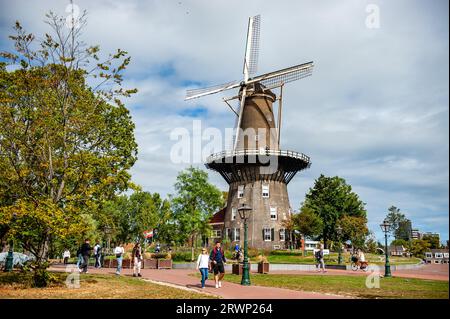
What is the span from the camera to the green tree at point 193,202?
128 ft

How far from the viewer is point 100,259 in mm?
28609

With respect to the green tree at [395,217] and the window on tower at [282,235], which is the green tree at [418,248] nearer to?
Answer: the green tree at [395,217]

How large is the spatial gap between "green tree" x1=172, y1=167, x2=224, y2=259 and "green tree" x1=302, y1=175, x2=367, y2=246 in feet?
52.7

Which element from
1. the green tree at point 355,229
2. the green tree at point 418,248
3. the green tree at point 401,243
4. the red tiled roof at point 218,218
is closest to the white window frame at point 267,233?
the green tree at point 355,229

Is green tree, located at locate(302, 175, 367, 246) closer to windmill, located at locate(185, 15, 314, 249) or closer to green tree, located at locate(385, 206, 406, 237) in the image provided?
windmill, located at locate(185, 15, 314, 249)

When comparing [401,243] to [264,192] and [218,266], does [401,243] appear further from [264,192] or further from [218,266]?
[218,266]

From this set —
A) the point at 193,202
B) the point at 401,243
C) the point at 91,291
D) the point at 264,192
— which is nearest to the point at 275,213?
the point at 264,192

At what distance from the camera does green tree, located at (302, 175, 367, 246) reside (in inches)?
2077

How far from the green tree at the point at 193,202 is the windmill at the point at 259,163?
4.32 meters

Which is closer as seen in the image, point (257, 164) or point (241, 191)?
point (257, 164)

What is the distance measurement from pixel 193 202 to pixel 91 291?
88.8ft

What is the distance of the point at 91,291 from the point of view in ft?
43.5
